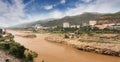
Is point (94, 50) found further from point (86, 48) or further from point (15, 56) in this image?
point (15, 56)

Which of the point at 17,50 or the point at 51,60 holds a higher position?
the point at 17,50

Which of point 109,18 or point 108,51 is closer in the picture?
point 108,51

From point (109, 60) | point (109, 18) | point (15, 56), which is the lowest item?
point (109, 60)

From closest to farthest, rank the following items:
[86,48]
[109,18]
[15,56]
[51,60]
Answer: [15,56]
[51,60]
[86,48]
[109,18]

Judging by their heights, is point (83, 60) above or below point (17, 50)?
below

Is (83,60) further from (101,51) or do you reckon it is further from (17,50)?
(17,50)

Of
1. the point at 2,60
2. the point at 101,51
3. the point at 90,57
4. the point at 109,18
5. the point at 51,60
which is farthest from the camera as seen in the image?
the point at 109,18

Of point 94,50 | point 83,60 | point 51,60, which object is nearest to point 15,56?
point 51,60

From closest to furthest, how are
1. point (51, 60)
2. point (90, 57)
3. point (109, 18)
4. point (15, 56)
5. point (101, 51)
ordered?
point (15, 56) < point (51, 60) < point (90, 57) < point (101, 51) < point (109, 18)

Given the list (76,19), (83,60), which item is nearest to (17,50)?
(83,60)
